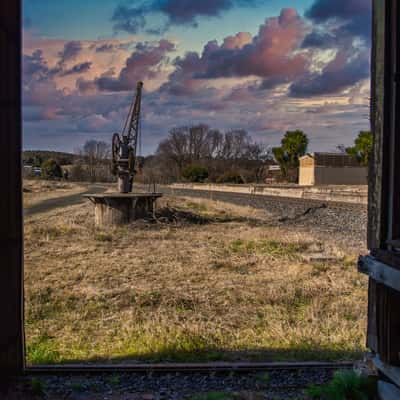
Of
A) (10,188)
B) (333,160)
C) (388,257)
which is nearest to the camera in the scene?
(388,257)

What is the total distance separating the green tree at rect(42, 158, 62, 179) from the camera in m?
61.0

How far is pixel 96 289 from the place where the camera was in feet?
22.5

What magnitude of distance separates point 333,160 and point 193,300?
42060 millimetres

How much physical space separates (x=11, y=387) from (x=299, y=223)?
12.4 metres

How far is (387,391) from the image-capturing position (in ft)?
10.7

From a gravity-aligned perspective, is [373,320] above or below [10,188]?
below

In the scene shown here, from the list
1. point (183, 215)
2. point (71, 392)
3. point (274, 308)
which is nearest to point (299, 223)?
point (183, 215)

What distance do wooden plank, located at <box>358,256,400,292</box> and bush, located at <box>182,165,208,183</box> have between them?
49062 millimetres

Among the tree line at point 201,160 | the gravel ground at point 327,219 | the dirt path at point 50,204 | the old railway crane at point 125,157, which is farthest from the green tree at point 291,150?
the old railway crane at point 125,157

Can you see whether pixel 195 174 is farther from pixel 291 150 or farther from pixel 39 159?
pixel 39 159

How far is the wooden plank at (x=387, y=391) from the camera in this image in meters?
3.16

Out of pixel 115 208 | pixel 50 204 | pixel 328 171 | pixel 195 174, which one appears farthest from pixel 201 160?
pixel 115 208

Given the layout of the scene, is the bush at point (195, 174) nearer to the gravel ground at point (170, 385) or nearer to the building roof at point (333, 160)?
the building roof at point (333, 160)

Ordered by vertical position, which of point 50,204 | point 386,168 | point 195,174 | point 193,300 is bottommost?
point 193,300
